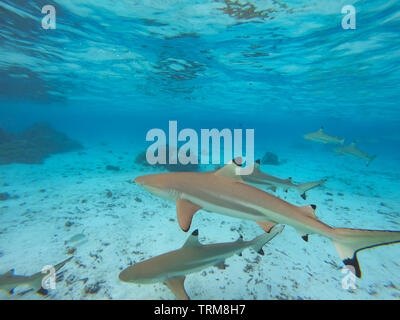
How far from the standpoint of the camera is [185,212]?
2951 millimetres

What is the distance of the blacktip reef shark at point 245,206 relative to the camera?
255 centimetres

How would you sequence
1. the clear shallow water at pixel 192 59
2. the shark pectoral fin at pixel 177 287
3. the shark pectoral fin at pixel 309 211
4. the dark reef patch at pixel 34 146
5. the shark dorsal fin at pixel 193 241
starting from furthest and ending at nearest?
1. the dark reef patch at pixel 34 146
2. the clear shallow water at pixel 192 59
3. the shark dorsal fin at pixel 193 241
4. the shark pectoral fin at pixel 177 287
5. the shark pectoral fin at pixel 309 211

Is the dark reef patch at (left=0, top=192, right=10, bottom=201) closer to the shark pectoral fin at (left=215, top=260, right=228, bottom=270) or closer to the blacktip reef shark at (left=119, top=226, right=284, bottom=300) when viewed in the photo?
the blacktip reef shark at (left=119, top=226, right=284, bottom=300)

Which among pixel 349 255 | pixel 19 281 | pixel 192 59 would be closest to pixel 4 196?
pixel 19 281

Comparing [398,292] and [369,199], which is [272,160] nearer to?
[369,199]

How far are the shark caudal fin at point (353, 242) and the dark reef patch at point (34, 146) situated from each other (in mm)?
22392

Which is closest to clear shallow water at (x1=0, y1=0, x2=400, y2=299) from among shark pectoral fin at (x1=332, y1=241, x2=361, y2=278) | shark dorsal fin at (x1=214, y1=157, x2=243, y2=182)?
shark pectoral fin at (x1=332, y1=241, x2=361, y2=278)

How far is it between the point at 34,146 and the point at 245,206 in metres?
26.5

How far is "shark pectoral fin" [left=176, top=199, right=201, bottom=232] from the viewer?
8.88 ft

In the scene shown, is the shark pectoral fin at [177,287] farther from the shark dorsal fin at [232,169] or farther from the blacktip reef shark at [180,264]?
the shark dorsal fin at [232,169]

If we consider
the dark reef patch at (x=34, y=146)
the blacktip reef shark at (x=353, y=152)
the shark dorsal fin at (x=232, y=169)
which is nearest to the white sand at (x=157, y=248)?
the shark dorsal fin at (x=232, y=169)

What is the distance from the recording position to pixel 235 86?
2489 centimetres

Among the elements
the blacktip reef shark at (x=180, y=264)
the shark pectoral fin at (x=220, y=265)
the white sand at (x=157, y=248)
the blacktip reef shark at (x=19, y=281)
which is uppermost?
the blacktip reef shark at (x=180, y=264)
